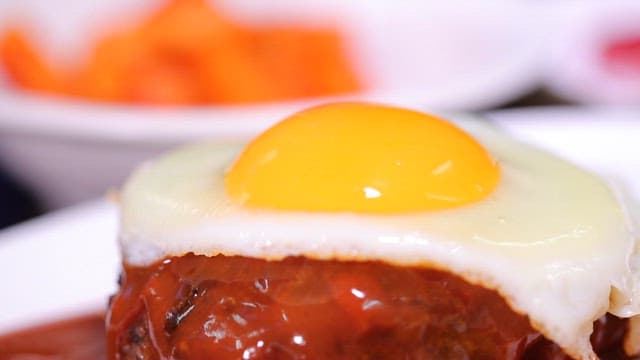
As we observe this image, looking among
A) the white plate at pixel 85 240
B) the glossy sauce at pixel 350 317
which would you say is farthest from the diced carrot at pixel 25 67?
the glossy sauce at pixel 350 317

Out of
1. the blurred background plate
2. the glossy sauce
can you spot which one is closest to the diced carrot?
the blurred background plate

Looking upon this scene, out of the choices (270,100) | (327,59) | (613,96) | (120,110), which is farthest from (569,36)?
(120,110)

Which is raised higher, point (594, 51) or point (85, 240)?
point (85, 240)

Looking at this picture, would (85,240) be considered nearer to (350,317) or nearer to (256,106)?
(256,106)

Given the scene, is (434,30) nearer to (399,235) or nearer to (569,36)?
(569,36)

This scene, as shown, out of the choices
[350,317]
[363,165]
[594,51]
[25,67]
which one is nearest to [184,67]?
[25,67]

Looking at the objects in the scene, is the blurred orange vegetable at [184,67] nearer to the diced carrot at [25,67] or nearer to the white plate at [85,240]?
the diced carrot at [25,67]
